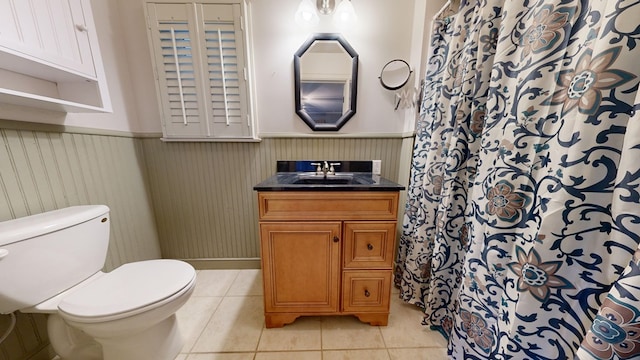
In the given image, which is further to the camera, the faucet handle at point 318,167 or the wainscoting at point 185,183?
the faucet handle at point 318,167

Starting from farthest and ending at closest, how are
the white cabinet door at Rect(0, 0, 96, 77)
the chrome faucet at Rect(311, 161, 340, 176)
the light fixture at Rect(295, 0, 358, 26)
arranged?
the chrome faucet at Rect(311, 161, 340, 176) → the light fixture at Rect(295, 0, 358, 26) → the white cabinet door at Rect(0, 0, 96, 77)

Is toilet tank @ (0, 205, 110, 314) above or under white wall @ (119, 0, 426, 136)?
under

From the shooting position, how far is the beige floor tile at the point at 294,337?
1088 mm

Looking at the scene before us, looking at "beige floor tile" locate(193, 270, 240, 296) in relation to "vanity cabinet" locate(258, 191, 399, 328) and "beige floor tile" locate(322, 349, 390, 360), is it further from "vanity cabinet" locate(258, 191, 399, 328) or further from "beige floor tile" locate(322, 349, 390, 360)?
"beige floor tile" locate(322, 349, 390, 360)

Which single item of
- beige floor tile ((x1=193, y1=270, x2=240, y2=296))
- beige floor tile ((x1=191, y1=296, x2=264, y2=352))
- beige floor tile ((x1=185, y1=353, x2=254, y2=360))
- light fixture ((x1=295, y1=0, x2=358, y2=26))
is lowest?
beige floor tile ((x1=185, y1=353, x2=254, y2=360))

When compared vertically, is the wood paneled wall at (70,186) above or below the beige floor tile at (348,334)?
above

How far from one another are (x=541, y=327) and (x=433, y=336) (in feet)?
2.48

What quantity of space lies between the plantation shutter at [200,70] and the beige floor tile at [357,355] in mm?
1385

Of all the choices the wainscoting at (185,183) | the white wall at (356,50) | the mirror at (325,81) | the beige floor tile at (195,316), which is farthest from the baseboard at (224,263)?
the mirror at (325,81)

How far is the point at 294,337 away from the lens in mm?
1143

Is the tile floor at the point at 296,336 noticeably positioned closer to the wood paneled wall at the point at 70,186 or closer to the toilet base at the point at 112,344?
the toilet base at the point at 112,344

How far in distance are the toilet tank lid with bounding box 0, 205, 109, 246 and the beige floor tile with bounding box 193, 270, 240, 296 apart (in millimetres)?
842

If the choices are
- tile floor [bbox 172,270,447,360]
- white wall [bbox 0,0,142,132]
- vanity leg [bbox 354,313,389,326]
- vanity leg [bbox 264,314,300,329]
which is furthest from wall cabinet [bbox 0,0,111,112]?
vanity leg [bbox 354,313,389,326]

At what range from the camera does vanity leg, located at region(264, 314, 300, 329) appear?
118 cm
